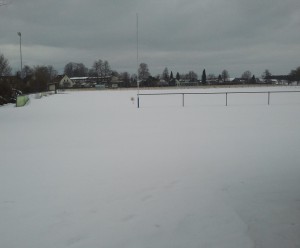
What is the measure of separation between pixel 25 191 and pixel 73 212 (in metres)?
1.44

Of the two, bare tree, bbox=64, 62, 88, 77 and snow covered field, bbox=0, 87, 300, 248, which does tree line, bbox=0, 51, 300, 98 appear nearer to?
bare tree, bbox=64, 62, 88, 77

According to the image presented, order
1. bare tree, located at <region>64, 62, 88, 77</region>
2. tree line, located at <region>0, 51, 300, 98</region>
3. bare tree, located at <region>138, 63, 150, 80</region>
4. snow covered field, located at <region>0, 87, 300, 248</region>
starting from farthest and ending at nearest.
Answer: bare tree, located at <region>64, 62, 88, 77</region> → bare tree, located at <region>138, 63, 150, 80</region> → tree line, located at <region>0, 51, 300, 98</region> → snow covered field, located at <region>0, 87, 300, 248</region>

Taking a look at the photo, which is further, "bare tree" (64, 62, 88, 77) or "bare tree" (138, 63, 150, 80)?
"bare tree" (64, 62, 88, 77)

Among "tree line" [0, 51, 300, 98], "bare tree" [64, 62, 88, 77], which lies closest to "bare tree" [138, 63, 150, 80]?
"tree line" [0, 51, 300, 98]

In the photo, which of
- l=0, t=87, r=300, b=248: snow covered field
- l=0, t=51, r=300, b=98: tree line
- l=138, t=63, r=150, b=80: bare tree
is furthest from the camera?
l=138, t=63, r=150, b=80: bare tree

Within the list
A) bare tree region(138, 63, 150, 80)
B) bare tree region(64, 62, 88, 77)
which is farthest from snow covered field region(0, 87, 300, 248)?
bare tree region(64, 62, 88, 77)

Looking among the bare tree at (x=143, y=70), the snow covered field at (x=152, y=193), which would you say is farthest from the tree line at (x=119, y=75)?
the snow covered field at (x=152, y=193)

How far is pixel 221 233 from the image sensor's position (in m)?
4.05

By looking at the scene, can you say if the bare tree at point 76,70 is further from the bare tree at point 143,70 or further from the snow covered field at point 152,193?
the snow covered field at point 152,193

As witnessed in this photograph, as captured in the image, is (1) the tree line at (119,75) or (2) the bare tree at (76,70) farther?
(2) the bare tree at (76,70)

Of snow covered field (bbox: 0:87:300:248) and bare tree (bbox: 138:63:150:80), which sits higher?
bare tree (bbox: 138:63:150:80)

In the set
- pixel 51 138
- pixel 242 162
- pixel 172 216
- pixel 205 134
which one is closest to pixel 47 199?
pixel 172 216

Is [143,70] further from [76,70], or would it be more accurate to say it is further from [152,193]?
[152,193]

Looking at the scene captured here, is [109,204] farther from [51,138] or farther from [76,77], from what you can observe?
[76,77]
